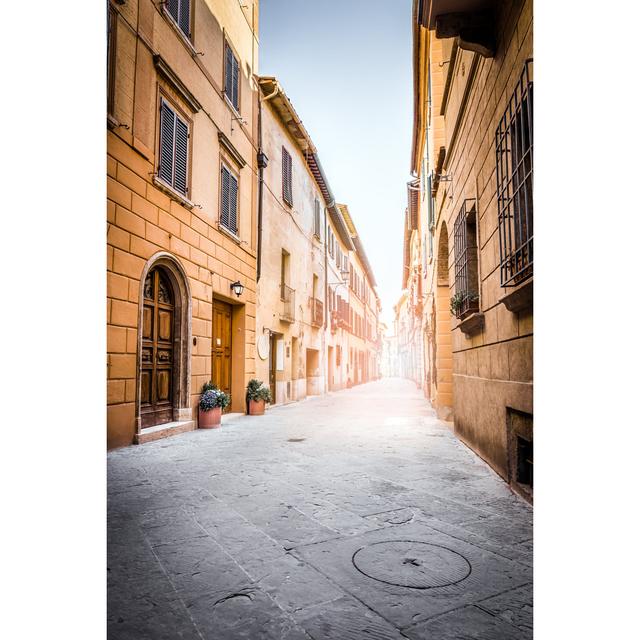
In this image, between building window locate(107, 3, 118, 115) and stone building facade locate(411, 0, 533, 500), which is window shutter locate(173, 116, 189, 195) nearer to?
building window locate(107, 3, 118, 115)

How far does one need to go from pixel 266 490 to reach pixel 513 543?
2078 mm

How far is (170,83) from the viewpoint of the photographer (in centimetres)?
802

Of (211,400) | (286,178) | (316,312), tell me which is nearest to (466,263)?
(211,400)

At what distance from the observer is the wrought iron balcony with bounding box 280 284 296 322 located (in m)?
14.6

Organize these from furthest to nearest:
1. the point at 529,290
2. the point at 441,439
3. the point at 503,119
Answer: the point at 441,439 < the point at 503,119 < the point at 529,290

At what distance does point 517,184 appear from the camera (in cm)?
384

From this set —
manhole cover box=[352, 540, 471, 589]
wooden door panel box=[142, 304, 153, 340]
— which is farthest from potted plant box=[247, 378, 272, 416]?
manhole cover box=[352, 540, 471, 589]

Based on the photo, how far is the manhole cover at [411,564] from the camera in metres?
2.35

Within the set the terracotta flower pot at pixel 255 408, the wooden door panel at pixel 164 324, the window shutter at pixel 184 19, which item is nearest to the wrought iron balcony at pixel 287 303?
the terracotta flower pot at pixel 255 408

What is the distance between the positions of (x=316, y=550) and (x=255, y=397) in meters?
8.42

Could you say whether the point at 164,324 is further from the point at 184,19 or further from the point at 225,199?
the point at 184,19

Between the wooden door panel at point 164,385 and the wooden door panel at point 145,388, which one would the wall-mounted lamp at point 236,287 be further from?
the wooden door panel at point 145,388
